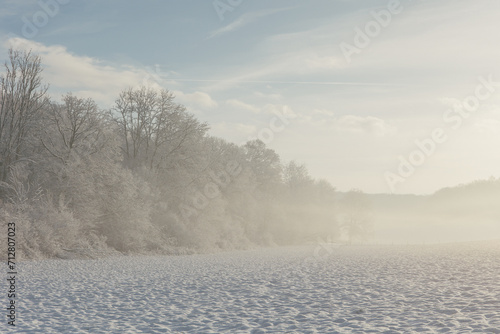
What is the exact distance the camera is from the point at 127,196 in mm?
35219

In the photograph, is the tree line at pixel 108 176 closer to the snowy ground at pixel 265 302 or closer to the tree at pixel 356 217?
the snowy ground at pixel 265 302

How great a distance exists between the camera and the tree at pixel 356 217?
90.9m

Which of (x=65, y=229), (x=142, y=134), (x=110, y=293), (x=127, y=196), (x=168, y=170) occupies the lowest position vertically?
(x=110, y=293)

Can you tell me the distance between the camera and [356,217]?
301 ft

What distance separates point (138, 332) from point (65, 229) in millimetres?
22026

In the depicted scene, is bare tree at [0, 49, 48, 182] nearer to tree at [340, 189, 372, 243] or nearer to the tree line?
the tree line

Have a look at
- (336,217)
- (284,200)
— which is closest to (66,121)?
(284,200)

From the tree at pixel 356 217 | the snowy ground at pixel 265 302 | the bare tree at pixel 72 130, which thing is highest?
the bare tree at pixel 72 130

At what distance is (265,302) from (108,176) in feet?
79.1

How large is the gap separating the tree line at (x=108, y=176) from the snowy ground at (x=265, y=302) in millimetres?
10799

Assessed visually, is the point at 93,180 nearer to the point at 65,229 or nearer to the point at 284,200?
the point at 65,229

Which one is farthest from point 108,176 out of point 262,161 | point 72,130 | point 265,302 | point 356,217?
point 356,217

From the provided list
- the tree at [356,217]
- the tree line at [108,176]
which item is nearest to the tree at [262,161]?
the tree line at [108,176]

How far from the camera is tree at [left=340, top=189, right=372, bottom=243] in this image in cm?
9094
